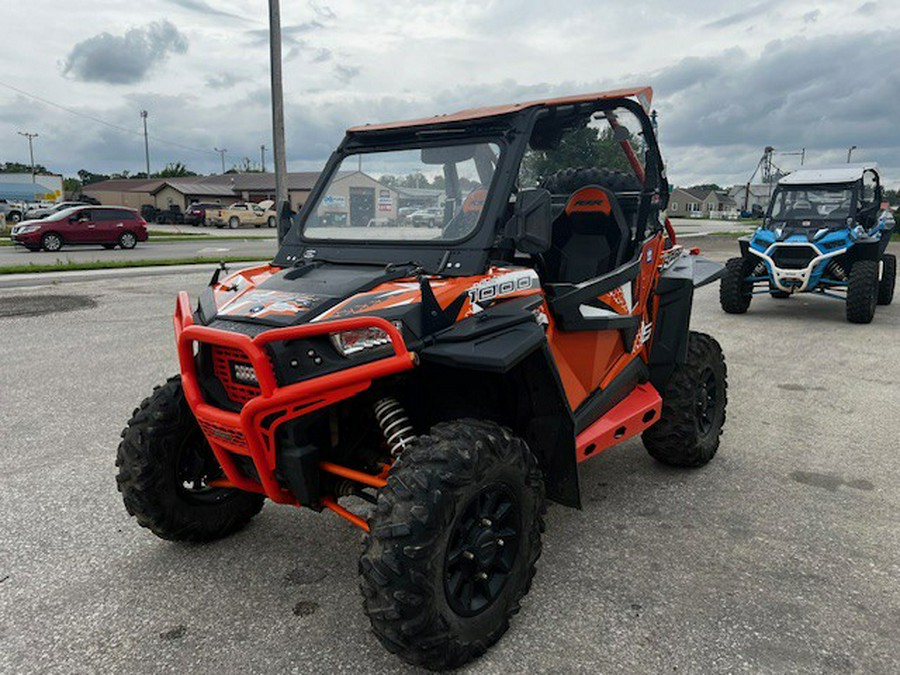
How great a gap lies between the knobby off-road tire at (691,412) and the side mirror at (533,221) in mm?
1729

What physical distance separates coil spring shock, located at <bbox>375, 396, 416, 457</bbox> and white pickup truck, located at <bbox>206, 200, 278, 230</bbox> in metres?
41.4

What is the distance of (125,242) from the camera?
77.4 feet

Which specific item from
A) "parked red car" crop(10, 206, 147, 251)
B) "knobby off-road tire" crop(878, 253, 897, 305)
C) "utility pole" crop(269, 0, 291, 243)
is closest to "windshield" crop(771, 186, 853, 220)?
"knobby off-road tire" crop(878, 253, 897, 305)

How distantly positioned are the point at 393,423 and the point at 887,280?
1159 centimetres

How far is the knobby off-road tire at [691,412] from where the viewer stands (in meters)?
4.18

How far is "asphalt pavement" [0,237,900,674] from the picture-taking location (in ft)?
8.52

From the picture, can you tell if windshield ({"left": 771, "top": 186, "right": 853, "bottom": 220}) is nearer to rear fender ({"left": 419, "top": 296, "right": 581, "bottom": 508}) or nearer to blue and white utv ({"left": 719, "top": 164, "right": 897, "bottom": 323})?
blue and white utv ({"left": 719, "top": 164, "right": 897, "bottom": 323})

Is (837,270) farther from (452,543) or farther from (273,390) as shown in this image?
(273,390)

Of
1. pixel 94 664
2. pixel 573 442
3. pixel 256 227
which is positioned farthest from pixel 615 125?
pixel 256 227

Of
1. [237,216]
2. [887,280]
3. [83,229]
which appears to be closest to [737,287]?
[887,280]

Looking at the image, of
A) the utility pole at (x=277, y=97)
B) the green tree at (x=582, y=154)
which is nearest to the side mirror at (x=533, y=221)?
the green tree at (x=582, y=154)

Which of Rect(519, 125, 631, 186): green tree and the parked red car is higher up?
Rect(519, 125, 631, 186): green tree

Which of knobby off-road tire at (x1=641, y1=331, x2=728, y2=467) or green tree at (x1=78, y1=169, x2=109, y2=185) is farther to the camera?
green tree at (x1=78, y1=169, x2=109, y2=185)

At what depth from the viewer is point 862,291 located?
31.3ft
